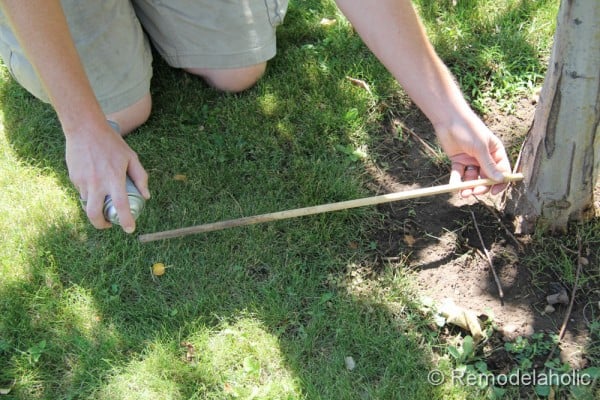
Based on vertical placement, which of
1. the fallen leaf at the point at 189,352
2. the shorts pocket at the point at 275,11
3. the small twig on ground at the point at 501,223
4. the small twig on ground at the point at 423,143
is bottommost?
the fallen leaf at the point at 189,352

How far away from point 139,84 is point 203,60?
13.6 inches

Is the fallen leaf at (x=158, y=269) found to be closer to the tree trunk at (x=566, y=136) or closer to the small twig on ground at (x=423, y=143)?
the small twig on ground at (x=423, y=143)

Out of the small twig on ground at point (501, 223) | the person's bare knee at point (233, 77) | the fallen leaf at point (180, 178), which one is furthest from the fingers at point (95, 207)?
the small twig on ground at point (501, 223)

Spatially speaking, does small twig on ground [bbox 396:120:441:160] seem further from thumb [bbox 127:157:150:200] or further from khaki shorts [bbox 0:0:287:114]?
thumb [bbox 127:157:150:200]

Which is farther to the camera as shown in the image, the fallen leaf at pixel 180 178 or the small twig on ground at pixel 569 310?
the fallen leaf at pixel 180 178

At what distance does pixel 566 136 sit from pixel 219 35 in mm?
1656

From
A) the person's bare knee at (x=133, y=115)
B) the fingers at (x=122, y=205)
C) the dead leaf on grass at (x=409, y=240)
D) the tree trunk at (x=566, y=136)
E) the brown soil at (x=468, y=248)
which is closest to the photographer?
the fingers at (x=122, y=205)

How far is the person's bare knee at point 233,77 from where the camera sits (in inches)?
118

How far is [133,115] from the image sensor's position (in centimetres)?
287

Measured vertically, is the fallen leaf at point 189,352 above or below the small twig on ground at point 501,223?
below

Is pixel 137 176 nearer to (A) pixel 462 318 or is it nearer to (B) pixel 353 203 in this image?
(B) pixel 353 203

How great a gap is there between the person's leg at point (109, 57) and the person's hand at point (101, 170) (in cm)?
95

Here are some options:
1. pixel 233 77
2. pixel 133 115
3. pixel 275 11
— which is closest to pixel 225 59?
pixel 233 77

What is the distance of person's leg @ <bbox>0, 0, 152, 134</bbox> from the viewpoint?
2.68 metres
